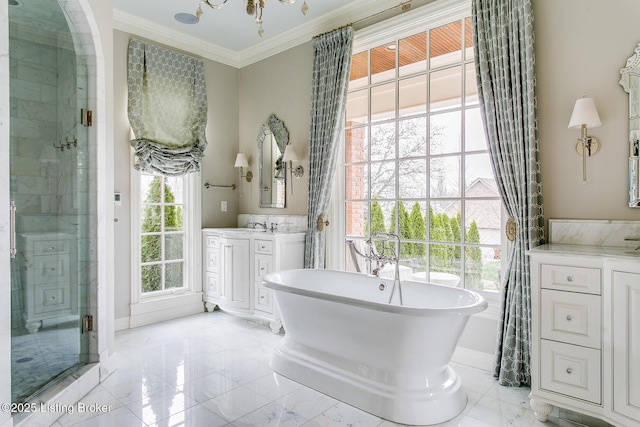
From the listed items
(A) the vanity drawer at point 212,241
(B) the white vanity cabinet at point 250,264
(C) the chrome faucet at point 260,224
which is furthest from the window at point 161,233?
(C) the chrome faucet at point 260,224

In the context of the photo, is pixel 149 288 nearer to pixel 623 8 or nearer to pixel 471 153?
pixel 471 153

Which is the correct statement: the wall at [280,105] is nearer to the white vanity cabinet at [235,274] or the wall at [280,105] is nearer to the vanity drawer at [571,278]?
the white vanity cabinet at [235,274]

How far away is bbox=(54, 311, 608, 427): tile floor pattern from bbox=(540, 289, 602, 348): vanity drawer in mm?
498

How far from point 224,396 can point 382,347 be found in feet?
3.32

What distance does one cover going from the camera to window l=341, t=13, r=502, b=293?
2850 mm

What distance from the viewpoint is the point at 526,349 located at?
2.39 meters

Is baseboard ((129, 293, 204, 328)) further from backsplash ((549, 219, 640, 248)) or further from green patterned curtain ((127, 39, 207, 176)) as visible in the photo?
backsplash ((549, 219, 640, 248))

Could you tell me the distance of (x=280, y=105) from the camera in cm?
414

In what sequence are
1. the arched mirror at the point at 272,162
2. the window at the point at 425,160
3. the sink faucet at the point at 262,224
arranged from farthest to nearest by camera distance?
the arched mirror at the point at 272,162 → the sink faucet at the point at 262,224 → the window at the point at 425,160

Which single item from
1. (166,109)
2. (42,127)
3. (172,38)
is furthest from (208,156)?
(42,127)

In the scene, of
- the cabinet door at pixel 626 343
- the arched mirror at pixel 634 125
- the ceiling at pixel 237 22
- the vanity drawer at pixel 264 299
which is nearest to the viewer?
the cabinet door at pixel 626 343

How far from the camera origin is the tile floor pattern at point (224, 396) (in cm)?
209

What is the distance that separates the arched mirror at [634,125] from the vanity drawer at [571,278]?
0.60 metres

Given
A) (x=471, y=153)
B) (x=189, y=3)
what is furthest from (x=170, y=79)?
(x=471, y=153)
